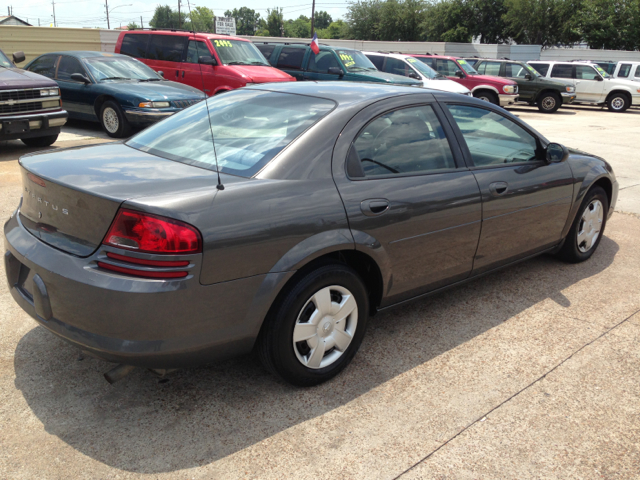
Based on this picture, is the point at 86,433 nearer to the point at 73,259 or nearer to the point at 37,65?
the point at 73,259

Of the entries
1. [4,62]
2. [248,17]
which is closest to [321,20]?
[248,17]

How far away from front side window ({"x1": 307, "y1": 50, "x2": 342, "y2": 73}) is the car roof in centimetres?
1114

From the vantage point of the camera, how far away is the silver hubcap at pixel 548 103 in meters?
20.9

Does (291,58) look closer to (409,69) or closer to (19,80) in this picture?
(409,69)

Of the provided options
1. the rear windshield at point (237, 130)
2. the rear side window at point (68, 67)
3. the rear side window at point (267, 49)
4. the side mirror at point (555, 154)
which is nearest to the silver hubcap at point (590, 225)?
the side mirror at point (555, 154)

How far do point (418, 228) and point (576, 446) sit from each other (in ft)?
4.41

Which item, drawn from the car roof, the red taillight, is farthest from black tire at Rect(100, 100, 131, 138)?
the red taillight

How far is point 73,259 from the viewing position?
251 cm

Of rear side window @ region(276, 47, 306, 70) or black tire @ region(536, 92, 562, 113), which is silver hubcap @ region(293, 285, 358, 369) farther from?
black tire @ region(536, 92, 562, 113)

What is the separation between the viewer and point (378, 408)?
2895mm

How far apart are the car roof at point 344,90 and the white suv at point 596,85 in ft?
69.2

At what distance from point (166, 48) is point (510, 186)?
11.0 m

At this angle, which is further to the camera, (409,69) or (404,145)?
(409,69)

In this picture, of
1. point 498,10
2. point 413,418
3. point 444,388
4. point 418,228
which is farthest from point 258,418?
point 498,10
